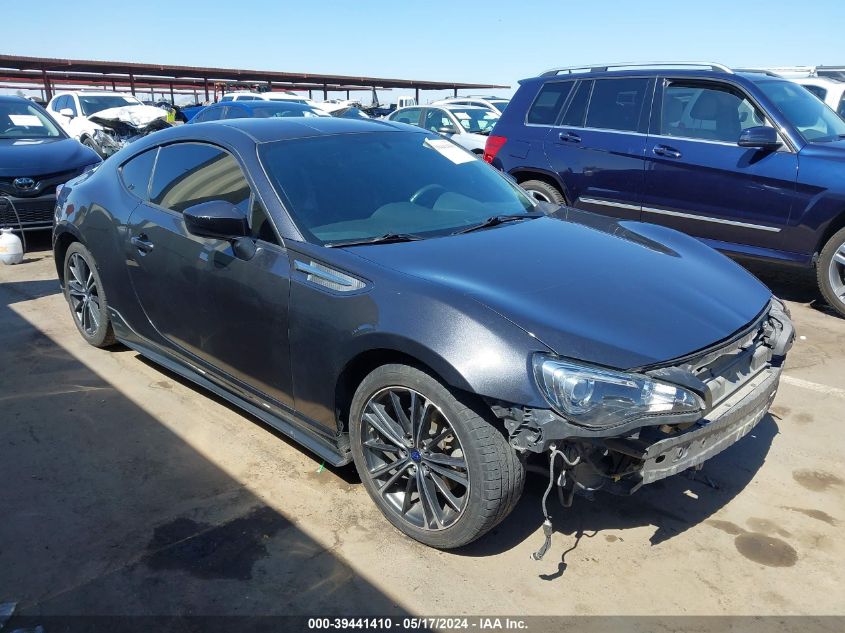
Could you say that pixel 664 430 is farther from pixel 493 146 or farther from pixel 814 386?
pixel 493 146

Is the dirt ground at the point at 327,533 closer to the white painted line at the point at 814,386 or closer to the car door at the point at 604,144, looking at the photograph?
the white painted line at the point at 814,386

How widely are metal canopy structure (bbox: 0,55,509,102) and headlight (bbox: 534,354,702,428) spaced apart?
28.7 meters

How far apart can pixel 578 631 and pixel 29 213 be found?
712 cm

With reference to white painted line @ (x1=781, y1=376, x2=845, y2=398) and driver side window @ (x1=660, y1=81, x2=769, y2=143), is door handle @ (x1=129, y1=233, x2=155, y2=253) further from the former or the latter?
driver side window @ (x1=660, y1=81, x2=769, y2=143)

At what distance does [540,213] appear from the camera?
12.3 feet

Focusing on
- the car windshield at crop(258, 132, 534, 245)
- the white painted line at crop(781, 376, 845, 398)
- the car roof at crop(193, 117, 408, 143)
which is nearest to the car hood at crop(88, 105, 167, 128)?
the car roof at crop(193, 117, 408, 143)

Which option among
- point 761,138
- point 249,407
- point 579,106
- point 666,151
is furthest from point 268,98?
point 249,407

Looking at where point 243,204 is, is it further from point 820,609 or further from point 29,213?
point 29,213

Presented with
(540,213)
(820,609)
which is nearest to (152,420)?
(540,213)

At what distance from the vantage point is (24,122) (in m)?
8.59

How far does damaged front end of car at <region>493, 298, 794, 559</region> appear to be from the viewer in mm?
2270

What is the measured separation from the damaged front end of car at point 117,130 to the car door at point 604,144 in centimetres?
890


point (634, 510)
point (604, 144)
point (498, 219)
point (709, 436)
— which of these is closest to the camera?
point (709, 436)

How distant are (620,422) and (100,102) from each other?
52.5 ft
